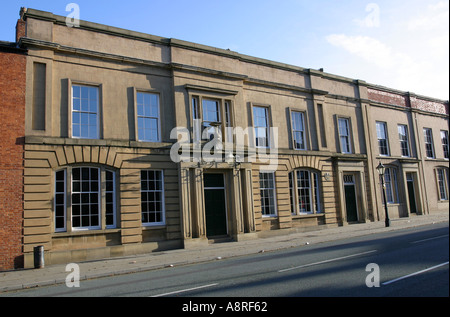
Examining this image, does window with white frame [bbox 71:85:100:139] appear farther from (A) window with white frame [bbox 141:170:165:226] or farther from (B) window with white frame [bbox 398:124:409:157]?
(B) window with white frame [bbox 398:124:409:157]

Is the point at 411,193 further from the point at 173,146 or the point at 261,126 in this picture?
the point at 173,146

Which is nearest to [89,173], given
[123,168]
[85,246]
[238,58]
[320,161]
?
[123,168]

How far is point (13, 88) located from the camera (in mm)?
14219

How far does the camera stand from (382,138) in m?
27.5

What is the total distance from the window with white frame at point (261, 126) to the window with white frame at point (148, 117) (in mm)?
6118

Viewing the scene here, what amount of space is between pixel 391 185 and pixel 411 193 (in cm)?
282

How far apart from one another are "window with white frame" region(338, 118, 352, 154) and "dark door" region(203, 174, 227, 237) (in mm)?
10517

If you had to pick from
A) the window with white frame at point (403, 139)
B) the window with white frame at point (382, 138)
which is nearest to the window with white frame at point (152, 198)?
the window with white frame at point (382, 138)

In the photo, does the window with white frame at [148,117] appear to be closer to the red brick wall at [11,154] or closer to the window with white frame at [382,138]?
the red brick wall at [11,154]

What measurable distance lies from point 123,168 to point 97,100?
3415mm

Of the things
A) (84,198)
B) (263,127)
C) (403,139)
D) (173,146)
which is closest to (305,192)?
(263,127)

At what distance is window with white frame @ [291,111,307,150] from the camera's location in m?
22.4

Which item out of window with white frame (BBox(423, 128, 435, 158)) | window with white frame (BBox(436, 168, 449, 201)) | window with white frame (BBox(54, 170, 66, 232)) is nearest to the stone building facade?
window with white frame (BBox(54, 170, 66, 232))
